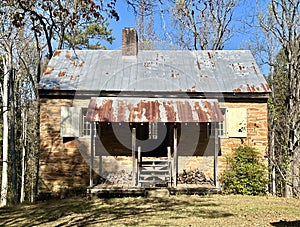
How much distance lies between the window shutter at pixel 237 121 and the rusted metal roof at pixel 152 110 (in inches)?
36.6

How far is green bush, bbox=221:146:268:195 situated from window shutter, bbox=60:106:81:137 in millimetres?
5309

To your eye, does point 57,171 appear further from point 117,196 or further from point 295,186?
point 295,186

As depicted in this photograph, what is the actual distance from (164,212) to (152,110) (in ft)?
12.9

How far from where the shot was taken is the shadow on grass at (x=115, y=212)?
8789 millimetres

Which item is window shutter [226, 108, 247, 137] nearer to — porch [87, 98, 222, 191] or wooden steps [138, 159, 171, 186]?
porch [87, 98, 222, 191]

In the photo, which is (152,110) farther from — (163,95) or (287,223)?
(287,223)

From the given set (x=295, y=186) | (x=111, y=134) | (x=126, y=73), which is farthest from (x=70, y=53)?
(x=295, y=186)

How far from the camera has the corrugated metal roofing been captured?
1403 cm

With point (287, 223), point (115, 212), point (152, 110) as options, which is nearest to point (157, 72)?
point (152, 110)

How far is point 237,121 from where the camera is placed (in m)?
13.8

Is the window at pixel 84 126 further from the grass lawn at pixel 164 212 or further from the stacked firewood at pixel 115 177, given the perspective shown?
the grass lawn at pixel 164 212

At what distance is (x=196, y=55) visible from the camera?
54.0 ft

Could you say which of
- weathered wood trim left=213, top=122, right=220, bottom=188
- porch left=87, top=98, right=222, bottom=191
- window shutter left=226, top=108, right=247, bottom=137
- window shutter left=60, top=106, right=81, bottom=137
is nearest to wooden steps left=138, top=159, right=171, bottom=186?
porch left=87, top=98, right=222, bottom=191

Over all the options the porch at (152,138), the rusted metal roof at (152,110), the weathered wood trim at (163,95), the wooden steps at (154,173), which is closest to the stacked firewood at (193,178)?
the porch at (152,138)
